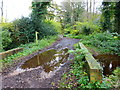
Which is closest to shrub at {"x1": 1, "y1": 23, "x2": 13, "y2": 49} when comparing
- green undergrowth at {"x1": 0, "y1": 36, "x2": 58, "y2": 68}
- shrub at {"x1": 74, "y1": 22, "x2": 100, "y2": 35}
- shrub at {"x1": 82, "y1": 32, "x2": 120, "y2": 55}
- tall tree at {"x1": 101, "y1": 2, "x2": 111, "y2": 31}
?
green undergrowth at {"x1": 0, "y1": 36, "x2": 58, "y2": 68}

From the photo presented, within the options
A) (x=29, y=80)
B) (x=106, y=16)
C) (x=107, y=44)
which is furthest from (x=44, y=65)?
(x=106, y=16)

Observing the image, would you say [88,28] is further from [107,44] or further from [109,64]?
[109,64]

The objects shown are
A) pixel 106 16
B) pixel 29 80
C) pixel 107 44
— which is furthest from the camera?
pixel 106 16

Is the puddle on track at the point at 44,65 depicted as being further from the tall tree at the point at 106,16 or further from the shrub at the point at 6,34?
the tall tree at the point at 106,16

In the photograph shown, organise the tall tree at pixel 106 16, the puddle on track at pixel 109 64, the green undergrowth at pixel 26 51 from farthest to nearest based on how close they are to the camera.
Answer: the tall tree at pixel 106 16, the green undergrowth at pixel 26 51, the puddle on track at pixel 109 64

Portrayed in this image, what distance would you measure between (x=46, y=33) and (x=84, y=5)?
12.0 meters

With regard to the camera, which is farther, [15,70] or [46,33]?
[46,33]

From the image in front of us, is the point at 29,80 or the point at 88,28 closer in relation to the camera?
the point at 29,80

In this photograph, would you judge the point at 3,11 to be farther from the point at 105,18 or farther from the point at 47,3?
the point at 105,18

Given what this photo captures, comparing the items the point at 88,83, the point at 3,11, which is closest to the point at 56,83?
the point at 88,83

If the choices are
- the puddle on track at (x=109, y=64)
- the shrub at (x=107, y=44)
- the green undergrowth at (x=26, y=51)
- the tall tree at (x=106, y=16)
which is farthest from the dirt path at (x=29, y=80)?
the tall tree at (x=106, y=16)

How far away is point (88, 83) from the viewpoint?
7.38 feet

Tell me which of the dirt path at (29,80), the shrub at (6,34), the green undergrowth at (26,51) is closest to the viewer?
the dirt path at (29,80)

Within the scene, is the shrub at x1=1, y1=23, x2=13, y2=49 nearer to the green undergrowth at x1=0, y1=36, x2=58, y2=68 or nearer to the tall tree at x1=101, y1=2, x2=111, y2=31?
the green undergrowth at x1=0, y1=36, x2=58, y2=68
